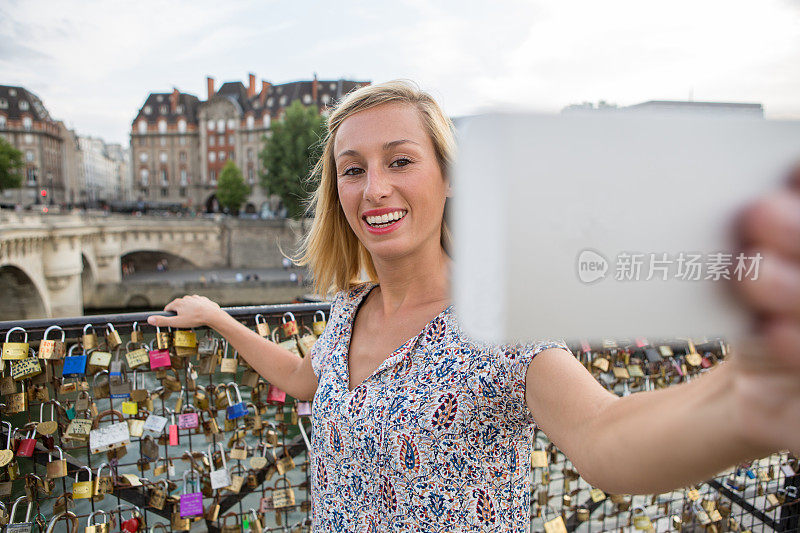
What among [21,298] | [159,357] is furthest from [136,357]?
[21,298]

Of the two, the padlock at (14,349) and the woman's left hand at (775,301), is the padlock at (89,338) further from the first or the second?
the woman's left hand at (775,301)

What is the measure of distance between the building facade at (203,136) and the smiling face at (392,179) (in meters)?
40.7

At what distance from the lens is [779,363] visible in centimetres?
40

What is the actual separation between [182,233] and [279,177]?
5.68 m

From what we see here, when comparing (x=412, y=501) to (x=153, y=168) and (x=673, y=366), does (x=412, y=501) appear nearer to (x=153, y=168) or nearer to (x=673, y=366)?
(x=673, y=366)

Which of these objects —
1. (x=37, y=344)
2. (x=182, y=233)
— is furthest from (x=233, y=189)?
(x=37, y=344)

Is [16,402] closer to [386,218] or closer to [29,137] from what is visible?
[386,218]

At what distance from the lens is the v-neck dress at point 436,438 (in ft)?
3.37

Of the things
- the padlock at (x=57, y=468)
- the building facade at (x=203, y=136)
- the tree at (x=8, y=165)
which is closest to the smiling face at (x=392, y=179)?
the padlock at (x=57, y=468)

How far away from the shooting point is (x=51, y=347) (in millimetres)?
1801

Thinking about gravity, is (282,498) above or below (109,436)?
below

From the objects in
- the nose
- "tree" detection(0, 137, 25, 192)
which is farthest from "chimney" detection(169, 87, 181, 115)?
→ the nose

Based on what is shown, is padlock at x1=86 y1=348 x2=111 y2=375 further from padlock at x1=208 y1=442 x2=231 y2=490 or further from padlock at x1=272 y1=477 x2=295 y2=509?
padlock at x1=272 y1=477 x2=295 y2=509

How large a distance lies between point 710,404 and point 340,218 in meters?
1.21
